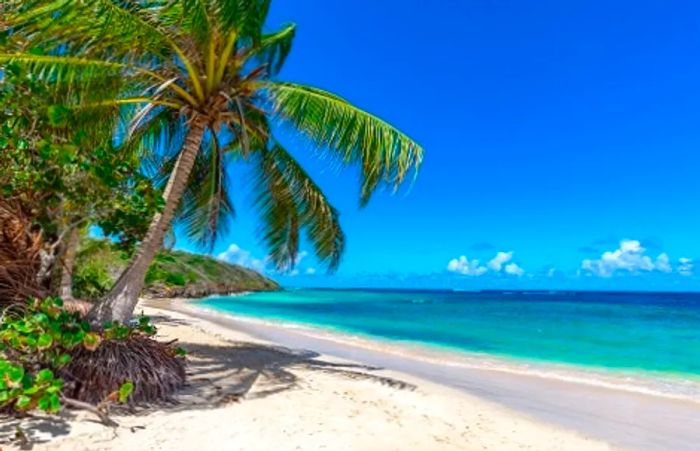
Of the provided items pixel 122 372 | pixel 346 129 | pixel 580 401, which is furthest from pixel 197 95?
pixel 580 401

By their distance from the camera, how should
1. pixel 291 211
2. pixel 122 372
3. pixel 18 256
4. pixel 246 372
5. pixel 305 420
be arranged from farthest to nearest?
1. pixel 291 211
2. pixel 246 372
3. pixel 18 256
4. pixel 305 420
5. pixel 122 372

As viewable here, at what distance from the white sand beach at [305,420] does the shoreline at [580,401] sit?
51cm

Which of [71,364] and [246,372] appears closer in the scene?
[71,364]

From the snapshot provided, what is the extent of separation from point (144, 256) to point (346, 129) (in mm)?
3158

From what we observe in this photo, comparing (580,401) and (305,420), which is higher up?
(580,401)

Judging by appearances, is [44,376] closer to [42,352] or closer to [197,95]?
[42,352]

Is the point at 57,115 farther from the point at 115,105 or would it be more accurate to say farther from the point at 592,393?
the point at 592,393

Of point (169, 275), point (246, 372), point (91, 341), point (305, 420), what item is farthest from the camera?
point (246, 372)

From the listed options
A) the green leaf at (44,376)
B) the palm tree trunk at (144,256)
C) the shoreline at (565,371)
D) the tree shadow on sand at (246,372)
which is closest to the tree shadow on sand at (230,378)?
the tree shadow on sand at (246,372)

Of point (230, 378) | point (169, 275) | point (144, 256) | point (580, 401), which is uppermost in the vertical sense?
point (144, 256)

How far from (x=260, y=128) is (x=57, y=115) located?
3390 mm

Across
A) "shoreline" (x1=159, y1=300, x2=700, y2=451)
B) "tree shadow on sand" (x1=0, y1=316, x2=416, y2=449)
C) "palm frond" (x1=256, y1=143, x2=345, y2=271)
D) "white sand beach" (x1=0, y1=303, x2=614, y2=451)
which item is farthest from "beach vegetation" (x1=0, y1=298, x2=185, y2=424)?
"shoreline" (x1=159, y1=300, x2=700, y2=451)

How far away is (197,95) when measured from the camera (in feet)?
21.5

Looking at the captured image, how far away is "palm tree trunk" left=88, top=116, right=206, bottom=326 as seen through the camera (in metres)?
5.92
